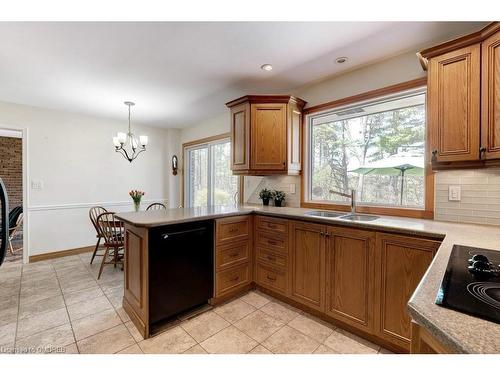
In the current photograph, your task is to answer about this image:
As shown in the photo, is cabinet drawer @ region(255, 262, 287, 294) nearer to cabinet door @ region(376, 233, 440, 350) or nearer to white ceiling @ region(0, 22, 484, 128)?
cabinet door @ region(376, 233, 440, 350)

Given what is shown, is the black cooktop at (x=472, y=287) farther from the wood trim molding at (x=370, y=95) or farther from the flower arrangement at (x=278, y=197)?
the flower arrangement at (x=278, y=197)

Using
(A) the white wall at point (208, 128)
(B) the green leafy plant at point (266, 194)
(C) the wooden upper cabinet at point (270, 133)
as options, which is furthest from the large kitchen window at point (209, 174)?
(C) the wooden upper cabinet at point (270, 133)

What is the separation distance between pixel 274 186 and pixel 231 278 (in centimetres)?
138

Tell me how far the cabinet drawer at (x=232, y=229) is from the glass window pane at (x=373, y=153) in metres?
0.98

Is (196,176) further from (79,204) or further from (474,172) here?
(474,172)

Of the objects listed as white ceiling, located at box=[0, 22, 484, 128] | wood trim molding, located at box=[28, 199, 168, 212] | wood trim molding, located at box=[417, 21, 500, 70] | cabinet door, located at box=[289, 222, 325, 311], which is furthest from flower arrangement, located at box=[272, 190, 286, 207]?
wood trim molding, located at box=[28, 199, 168, 212]

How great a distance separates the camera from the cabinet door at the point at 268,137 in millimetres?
2773

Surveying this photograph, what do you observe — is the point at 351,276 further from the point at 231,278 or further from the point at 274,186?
the point at 274,186

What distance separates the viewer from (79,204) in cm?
406

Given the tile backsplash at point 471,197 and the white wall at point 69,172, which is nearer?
the tile backsplash at point 471,197

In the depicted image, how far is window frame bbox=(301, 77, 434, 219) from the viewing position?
207 cm
